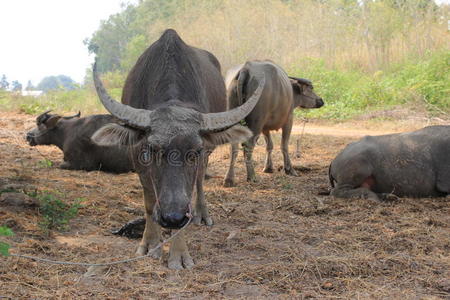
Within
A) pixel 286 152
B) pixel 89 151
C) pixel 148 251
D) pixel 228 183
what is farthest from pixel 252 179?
pixel 148 251

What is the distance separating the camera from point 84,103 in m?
19.1

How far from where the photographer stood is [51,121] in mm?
10078

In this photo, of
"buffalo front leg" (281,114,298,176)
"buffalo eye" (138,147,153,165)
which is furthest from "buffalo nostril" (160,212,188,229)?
"buffalo front leg" (281,114,298,176)

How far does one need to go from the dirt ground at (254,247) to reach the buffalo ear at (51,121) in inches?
75.0

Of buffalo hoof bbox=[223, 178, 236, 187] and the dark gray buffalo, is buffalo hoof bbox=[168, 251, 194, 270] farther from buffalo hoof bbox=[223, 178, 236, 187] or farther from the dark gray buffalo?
buffalo hoof bbox=[223, 178, 236, 187]

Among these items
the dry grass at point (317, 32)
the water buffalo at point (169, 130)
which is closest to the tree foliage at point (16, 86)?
the dry grass at point (317, 32)

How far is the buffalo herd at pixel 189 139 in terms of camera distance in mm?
4176

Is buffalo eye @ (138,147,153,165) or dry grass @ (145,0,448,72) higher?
dry grass @ (145,0,448,72)

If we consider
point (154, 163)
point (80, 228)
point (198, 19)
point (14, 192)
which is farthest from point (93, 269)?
point (198, 19)

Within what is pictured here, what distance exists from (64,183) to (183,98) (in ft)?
11.3

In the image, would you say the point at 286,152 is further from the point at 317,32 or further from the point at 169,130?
the point at 317,32

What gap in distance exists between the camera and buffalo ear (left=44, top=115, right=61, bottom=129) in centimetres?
1006

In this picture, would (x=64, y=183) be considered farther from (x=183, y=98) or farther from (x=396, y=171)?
(x=396, y=171)

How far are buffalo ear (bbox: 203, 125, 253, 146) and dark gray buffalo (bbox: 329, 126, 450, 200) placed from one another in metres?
2.75
